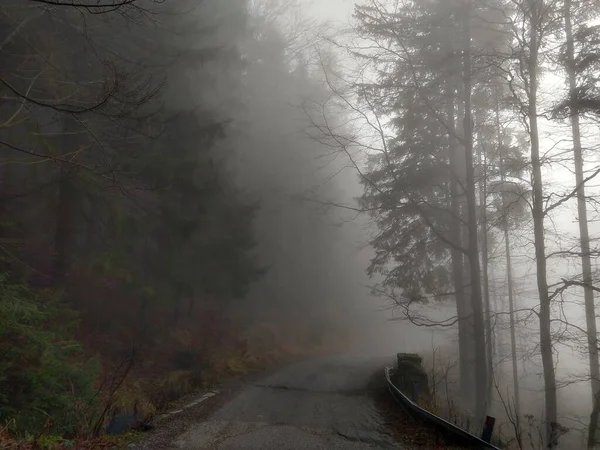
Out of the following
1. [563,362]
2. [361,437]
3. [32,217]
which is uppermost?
[32,217]

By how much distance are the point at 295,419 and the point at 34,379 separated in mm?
4453

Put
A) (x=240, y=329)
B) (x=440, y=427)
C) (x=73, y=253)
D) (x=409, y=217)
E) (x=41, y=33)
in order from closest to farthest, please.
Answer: (x=440, y=427) → (x=41, y=33) → (x=73, y=253) → (x=409, y=217) → (x=240, y=329)

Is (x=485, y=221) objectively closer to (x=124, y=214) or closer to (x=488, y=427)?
(x=488, y=427)

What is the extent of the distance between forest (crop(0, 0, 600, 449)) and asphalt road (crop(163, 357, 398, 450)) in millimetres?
1327

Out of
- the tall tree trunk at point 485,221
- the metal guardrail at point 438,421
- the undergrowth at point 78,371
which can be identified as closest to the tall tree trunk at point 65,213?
the undergrowth at point 78,371

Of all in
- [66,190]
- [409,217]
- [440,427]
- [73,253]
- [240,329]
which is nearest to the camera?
[440,427]

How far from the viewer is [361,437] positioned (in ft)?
22.5

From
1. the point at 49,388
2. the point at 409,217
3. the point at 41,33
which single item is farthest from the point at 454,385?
the point at 41,33

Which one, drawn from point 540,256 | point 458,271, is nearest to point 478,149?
point 458,271

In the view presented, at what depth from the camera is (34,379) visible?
698cm

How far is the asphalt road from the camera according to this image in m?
6.38

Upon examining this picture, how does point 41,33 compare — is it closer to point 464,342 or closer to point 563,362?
point 464,342

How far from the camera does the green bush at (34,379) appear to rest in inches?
265

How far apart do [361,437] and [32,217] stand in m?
12.3
